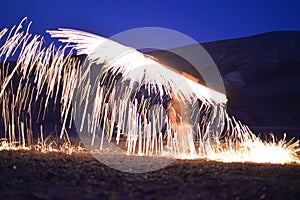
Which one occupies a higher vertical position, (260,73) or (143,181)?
(260,73)

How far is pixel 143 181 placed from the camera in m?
6.51

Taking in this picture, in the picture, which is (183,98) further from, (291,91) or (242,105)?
(291,91)

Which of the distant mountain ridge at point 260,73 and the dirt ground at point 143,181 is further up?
the distant mountain ridge at point 260,73

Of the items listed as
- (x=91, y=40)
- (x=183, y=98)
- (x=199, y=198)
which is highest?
(x=91, y=40)

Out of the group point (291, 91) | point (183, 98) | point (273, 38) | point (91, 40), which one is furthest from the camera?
point (273, 38)

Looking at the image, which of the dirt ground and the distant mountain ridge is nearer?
the dirt ground

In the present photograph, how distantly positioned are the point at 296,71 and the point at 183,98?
50573mm

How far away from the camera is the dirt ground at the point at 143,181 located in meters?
5.63

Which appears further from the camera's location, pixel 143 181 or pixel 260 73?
pixel 260 73

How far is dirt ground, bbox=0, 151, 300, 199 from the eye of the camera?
18.5 feet

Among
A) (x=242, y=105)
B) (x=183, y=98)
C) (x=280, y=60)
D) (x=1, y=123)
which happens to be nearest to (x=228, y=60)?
(x=280, y=60)

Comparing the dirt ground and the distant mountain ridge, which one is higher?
the distant mountain ridge

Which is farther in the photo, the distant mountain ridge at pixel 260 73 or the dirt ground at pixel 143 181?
the distant mountain ridge at pixel 260 73

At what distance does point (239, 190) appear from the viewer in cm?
586
